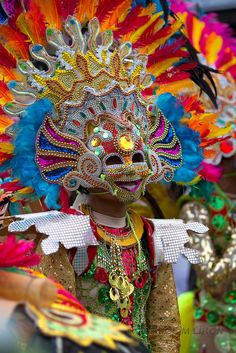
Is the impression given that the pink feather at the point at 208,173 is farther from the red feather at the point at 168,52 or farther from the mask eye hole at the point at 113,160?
the mask eye hole at the point at 113,160

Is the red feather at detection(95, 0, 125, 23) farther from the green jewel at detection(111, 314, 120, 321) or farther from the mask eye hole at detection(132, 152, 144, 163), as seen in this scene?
the green jewel at detection(111, 314, 120, 321)

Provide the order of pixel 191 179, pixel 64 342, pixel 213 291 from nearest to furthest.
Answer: pixel 64 342
pixel 191 179
pixel 213 291

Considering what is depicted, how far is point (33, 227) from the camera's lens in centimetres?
324

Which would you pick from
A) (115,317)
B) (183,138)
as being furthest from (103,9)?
(115,317)

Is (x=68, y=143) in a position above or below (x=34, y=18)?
below

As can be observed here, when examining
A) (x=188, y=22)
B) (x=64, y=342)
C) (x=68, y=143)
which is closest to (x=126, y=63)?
(x=68, y=143)

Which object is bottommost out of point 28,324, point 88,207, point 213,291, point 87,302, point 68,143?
point 213,291

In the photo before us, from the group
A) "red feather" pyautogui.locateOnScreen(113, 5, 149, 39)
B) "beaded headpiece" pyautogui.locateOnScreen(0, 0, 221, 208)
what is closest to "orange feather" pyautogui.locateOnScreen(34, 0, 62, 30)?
"beaded headpiece" pyautogui.locateOnScreen(0, 0, 221, 208)

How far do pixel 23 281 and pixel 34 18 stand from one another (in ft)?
6.73

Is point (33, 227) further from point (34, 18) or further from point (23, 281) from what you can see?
point (23, 281)

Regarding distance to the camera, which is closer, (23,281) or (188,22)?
(23,281)

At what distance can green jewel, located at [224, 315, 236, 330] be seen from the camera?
19.9 feet

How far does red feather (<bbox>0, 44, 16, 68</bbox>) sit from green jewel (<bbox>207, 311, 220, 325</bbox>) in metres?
3.08

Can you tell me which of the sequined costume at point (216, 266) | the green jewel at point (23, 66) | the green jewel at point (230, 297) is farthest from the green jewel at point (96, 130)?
the green jewel at point (230, 297)
